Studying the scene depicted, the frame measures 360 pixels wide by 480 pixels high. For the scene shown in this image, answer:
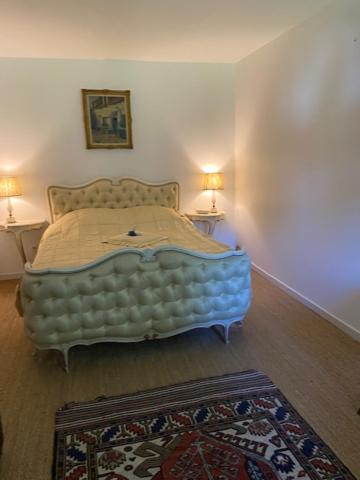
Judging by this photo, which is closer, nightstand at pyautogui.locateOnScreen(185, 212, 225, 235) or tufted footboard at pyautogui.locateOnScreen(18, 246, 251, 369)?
tufted footboard at pyautogui.locateOnScreen(18, 246, 251, 369)

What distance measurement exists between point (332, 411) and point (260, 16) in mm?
3036

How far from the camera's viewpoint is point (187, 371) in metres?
2.46

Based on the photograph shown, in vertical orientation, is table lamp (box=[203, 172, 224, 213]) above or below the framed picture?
below

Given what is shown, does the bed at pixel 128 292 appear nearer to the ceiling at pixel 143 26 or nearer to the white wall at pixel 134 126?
the white wall at pixel 134 126

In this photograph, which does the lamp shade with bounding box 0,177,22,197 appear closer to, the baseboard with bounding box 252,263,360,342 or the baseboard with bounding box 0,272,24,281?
the baseboard with bounding box 0,272,24,281

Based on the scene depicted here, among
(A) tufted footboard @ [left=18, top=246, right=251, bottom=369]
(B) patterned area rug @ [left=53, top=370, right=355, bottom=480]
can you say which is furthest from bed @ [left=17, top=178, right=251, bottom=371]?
(B) patterned area rug @ [left=53, top=370, right=355, bottom=480]

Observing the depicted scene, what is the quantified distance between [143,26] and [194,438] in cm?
322

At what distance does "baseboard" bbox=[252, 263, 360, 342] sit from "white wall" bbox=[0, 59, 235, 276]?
133 cm

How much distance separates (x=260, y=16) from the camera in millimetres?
2959

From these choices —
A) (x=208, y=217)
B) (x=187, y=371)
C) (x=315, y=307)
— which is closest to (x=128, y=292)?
(x=187, y=371)

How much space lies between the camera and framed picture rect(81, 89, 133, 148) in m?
4.22

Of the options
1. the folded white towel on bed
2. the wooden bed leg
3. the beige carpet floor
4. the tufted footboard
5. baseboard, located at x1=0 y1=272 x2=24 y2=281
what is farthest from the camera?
baseboard, located at x1=0 y1=272 x2=24 y2=281

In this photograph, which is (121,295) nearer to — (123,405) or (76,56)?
(123,405)

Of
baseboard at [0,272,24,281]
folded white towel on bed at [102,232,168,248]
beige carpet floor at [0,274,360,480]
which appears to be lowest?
beige carpet floor at [0,274,360,480]
